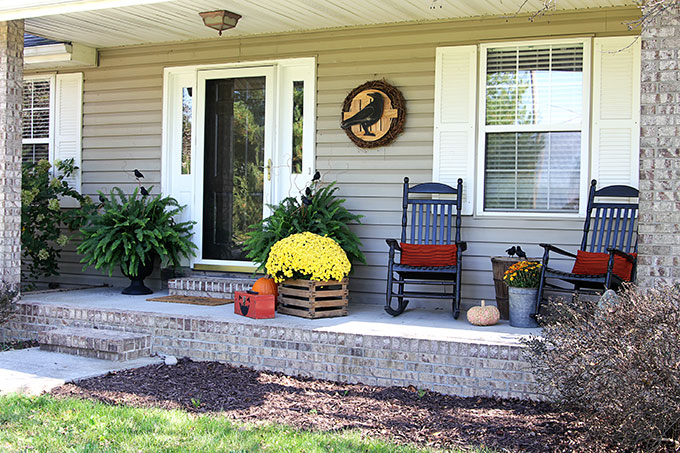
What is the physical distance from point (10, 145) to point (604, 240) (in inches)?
188

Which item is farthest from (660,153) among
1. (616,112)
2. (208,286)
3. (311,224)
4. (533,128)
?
(208,286)

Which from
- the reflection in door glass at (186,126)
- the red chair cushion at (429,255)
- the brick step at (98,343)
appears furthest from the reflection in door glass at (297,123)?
the brick step at (98,343)

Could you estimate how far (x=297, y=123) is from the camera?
6434mm

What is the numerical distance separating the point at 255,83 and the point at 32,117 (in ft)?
8.83

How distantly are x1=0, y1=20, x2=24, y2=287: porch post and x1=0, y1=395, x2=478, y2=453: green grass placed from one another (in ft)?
7.98

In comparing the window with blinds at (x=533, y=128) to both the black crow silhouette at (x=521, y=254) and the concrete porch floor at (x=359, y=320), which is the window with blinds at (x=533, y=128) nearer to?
the black crow silhouette at (x=521, y=254)

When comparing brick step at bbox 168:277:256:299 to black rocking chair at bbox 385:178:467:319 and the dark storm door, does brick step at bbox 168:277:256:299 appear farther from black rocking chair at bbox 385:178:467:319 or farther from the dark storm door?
black rocking chair at bbox 385:178:467:319

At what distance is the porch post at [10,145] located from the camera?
5684 mm

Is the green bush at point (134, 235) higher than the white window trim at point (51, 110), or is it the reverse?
the white window trim at point (51, 110)

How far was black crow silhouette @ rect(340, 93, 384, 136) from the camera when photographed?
236 inches

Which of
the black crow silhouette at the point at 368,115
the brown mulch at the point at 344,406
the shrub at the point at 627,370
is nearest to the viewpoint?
the shrub at the point at 627,370

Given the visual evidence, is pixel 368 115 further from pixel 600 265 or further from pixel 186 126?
pixel 600 265

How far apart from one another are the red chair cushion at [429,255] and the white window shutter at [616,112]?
129cm

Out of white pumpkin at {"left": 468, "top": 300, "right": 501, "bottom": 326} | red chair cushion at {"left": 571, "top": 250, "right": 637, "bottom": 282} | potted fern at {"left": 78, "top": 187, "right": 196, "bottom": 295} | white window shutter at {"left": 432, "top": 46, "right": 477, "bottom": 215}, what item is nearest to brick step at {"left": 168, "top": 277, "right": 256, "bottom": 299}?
potted fern at {"left": 78, "top": 187, "right": 196, "bottom": 295}
